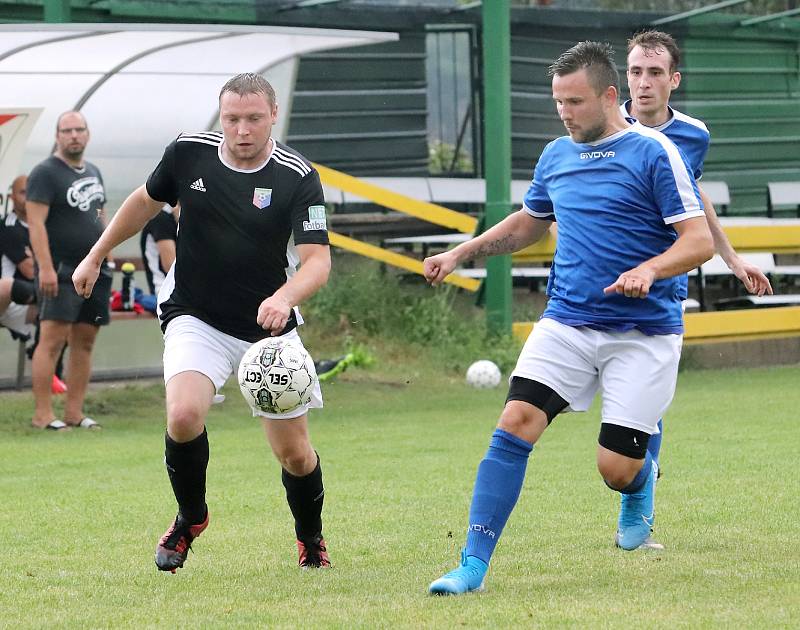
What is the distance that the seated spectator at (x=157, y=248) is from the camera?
1279 centimetres

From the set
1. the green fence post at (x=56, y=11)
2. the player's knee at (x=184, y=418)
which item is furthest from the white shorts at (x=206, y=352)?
the green fence post at (x=56, y=11)

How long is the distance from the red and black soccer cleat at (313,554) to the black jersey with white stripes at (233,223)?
92cm

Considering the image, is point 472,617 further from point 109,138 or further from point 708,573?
point 109,138

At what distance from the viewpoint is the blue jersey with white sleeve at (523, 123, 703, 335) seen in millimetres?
5738

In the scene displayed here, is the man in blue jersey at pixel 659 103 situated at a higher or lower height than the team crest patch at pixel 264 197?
higher

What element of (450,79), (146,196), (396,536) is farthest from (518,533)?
(450,79)

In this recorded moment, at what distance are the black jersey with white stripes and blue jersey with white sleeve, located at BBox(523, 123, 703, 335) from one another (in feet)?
3.30

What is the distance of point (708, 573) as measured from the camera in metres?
5.86

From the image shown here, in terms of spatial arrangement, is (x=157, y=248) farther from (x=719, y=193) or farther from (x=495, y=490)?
(x=719, y=193)

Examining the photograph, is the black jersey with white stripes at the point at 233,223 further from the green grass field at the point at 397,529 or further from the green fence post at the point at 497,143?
the green fence post at the point at 497,143

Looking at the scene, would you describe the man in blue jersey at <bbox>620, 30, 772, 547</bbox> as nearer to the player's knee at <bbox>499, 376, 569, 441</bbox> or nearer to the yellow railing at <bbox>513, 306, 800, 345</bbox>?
the player's knee at <bbox>499, 376, 569, 441</bbox>

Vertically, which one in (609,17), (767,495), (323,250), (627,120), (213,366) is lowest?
(767,495)

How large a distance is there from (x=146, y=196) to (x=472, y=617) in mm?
2333

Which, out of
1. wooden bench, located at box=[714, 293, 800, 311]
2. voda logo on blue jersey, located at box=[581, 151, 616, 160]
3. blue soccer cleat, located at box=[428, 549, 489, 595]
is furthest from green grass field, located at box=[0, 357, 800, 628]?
wooden bench, located at box=[714, 293, 800, 311]
